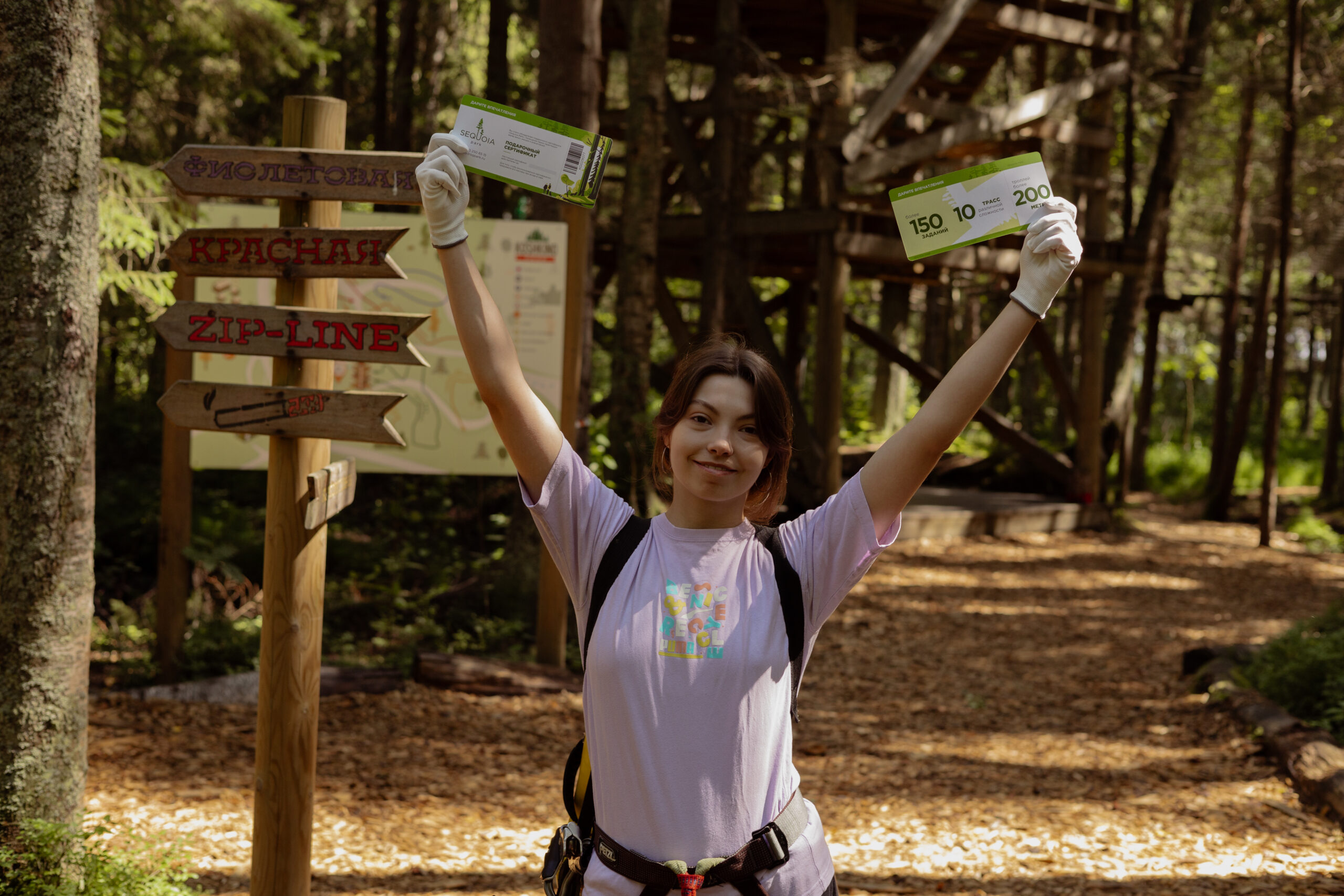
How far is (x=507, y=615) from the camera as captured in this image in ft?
25.6

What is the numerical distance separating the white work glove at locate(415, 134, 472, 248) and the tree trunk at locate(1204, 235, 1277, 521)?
15.8 m

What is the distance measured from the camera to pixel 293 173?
350 cm

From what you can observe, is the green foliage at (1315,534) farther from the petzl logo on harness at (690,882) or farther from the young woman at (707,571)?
the petzl logo on harness at (690,882)

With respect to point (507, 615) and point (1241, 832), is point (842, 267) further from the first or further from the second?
point (1241, 832)

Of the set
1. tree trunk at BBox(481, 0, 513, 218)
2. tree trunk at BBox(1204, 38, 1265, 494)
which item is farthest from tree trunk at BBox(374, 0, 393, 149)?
tree trunk at BBox(1204, 38, 1265, 494)

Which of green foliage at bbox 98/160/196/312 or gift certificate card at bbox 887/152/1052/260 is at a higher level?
green foliage at bbox 98/160/196/312

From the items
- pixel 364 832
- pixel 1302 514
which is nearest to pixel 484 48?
pixel 1302 514

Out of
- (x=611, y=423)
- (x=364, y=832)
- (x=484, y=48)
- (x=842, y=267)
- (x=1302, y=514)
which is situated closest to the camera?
(x=364, y=832)

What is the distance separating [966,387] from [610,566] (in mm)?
758

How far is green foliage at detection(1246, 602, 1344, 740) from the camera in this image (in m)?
6.30

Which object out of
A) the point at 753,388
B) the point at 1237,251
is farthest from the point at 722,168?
the point at 753,388

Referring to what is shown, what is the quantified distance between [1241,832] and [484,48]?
20.9 meters

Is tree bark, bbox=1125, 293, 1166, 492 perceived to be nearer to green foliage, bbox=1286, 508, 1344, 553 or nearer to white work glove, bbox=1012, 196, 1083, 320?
green foliage, bbox=1286, 508, 1344, 553

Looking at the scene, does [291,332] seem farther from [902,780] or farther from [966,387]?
[902,780]
